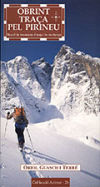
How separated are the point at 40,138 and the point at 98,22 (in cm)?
351

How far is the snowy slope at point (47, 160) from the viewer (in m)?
3.23

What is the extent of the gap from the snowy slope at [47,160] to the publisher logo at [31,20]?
8.87ft

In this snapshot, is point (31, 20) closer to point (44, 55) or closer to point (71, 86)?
point (44, 55)

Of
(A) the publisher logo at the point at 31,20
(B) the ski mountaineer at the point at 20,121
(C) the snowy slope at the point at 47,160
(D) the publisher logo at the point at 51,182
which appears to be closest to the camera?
(C) the snowy slope at the point at 47,160

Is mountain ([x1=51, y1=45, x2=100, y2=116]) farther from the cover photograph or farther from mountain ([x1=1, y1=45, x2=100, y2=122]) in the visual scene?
the cover photograph

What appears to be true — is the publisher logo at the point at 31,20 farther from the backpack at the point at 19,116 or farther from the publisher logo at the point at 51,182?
the publisher logo at the point at 51,182

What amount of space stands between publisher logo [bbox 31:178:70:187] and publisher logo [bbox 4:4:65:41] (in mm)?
3362

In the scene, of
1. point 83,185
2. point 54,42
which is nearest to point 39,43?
point 54,42

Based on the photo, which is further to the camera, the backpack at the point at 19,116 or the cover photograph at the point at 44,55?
the backpack at the point at 19,116

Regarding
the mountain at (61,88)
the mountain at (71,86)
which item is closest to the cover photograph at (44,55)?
the mountain at (61,88)

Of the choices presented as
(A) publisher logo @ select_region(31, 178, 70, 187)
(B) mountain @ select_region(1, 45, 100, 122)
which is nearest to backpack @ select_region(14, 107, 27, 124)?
(A) publisher logo @ select_region(31, 178, 70, 187)

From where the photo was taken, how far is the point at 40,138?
15.6ft

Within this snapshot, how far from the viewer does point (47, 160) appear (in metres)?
3.85

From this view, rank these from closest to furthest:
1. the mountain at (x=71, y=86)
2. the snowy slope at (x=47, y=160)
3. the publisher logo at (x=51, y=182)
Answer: the snowy slope at (x=47, y=160) < the publisher logo at (x=51, y=182) < the mountain at (x=71, y=86)
